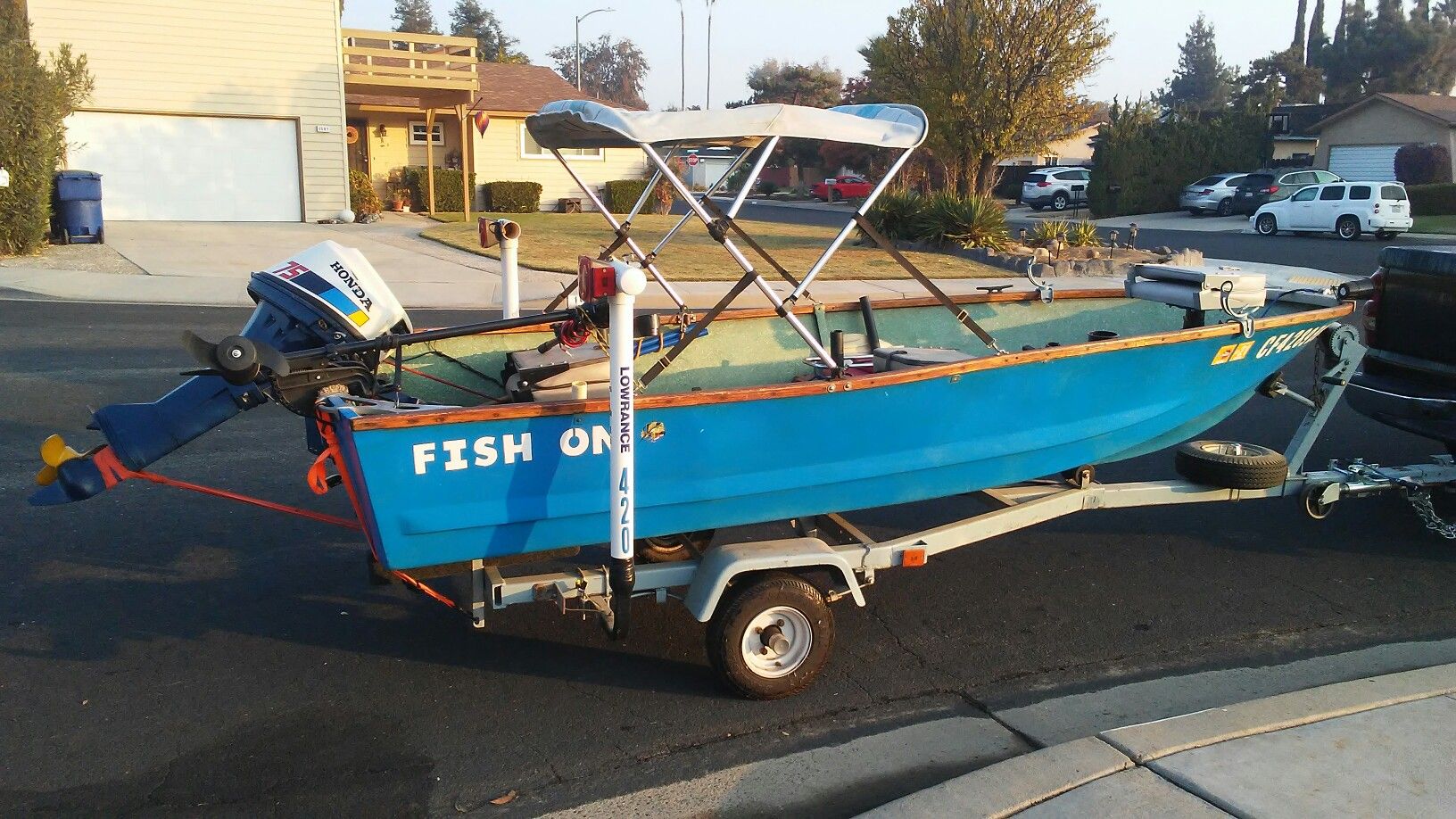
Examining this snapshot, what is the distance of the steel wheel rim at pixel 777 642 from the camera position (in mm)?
4719

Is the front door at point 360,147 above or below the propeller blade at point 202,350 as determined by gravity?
above

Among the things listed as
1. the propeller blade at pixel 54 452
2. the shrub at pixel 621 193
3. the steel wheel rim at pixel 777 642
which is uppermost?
the shrub at pixel 621 193

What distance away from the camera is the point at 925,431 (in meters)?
5.07

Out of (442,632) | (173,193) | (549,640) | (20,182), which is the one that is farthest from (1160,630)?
(173,193)

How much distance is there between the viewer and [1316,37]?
282 ft

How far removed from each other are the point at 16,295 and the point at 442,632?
1330cm

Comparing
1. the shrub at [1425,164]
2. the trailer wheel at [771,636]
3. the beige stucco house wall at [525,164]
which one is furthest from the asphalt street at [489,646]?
the shrub at [1425,164]

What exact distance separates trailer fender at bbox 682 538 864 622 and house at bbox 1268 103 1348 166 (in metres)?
51.2

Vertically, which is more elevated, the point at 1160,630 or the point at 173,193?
the point at 173,193

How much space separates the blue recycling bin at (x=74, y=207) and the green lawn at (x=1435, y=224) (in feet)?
109

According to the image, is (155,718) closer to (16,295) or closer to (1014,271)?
(16,295)

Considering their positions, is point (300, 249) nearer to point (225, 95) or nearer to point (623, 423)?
point (225, 95)

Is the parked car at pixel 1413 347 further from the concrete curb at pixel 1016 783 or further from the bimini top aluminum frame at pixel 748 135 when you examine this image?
the concrete curb at pixel 1016 783

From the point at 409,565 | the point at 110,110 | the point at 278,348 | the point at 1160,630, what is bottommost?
the point at 1160,630
